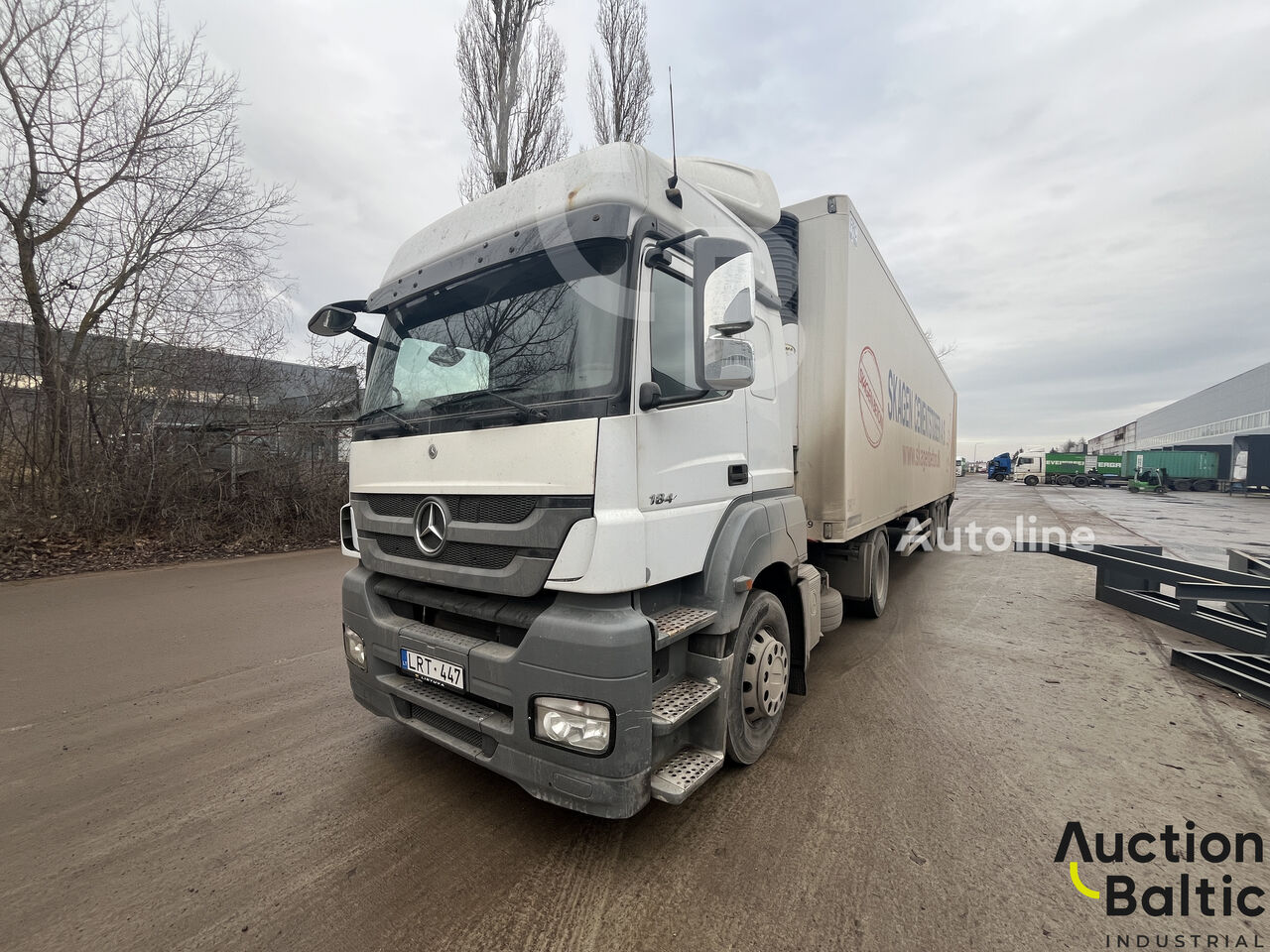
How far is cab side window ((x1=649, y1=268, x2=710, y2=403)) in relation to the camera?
89.5 inches

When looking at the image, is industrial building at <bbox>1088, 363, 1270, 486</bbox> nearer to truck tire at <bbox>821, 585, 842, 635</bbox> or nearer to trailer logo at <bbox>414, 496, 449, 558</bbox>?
truck tire at <bbox>821, 585, 842, 635</bbox>

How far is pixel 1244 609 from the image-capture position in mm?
4742

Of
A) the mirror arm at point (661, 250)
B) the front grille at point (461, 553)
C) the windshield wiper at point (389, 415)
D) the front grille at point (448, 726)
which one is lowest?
the front grille at point (448, 726)

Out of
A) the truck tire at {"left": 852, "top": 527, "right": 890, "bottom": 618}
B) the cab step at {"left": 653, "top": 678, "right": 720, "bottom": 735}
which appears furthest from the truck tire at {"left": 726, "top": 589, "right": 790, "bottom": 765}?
the truck tire at {"left": 852, "top": 527, "right": 890, "bottom": 618}

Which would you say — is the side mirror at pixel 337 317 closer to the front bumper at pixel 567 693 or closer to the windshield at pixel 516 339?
the windshield at pixel 516 339

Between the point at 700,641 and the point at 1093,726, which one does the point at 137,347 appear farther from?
the point at 1093,726

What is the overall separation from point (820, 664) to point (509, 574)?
3300 mm

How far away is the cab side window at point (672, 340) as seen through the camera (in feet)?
7.46

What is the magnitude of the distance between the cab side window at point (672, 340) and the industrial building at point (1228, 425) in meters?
47.3

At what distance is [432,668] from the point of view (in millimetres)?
2408

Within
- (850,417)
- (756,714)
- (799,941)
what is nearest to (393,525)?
(756,714)

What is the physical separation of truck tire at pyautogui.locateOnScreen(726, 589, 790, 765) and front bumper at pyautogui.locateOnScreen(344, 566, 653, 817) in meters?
0.66

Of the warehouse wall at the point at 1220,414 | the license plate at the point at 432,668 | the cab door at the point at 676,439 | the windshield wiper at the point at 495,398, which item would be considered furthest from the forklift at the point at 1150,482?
the license plate at the point at 432,668

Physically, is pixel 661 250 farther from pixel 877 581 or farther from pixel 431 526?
pixel 877 581
